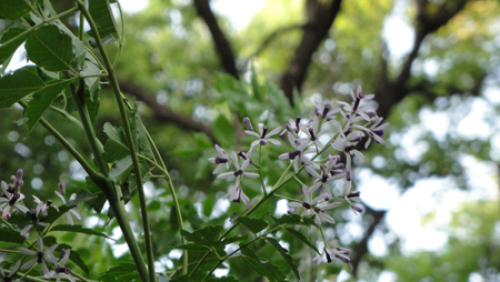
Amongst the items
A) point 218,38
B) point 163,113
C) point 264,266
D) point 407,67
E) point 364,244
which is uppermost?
point 407,67

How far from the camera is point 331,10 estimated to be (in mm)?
3137

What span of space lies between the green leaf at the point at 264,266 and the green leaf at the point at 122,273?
115 millimetres

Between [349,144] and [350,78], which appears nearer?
[349,144]

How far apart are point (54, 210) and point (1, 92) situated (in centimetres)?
12

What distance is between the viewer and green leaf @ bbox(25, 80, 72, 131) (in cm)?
35

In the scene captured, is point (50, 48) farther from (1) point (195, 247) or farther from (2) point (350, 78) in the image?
(2) point (350, 78)

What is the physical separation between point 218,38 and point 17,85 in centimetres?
297

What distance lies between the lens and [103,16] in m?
0.39

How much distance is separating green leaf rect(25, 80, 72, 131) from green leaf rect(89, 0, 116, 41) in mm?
77

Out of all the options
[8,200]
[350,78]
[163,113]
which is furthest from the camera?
[350,78]

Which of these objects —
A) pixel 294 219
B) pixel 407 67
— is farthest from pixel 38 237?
pixel 407 67

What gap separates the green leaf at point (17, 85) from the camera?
0.34 metres

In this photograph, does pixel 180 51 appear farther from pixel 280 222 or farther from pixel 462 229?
pixel 462 229

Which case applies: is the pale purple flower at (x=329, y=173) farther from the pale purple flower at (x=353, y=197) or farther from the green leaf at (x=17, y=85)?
the green leaf at (x=17, y=85)
